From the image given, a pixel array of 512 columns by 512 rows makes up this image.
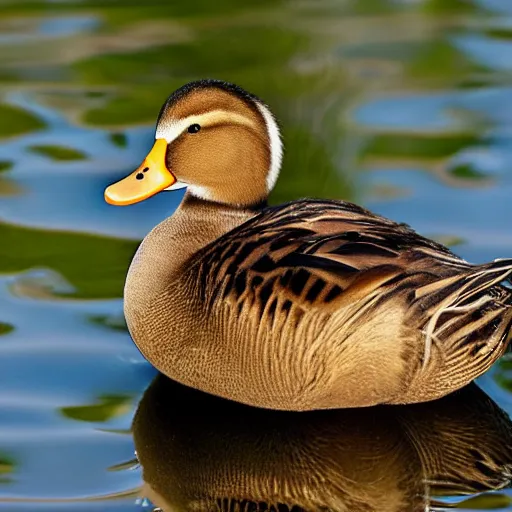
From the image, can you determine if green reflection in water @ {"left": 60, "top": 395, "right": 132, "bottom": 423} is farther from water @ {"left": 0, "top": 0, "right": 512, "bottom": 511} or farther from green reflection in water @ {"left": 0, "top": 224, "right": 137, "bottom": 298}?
green reflection in water @ {"left": 0, "top": 224, "right": 137, "bottom": 298}

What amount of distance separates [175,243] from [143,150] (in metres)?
3.11

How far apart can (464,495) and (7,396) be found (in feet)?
8.25

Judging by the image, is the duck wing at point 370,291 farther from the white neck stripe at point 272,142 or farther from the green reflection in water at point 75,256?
the green reflection in water at point 75,256

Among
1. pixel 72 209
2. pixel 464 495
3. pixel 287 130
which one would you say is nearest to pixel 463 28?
pixel 287 130

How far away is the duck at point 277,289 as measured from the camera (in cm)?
666

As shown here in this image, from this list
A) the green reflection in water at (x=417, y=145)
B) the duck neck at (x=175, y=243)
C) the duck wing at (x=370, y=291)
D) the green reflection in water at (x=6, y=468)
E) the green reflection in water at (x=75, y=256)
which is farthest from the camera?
the green reflection in water at (x=417, y=145)

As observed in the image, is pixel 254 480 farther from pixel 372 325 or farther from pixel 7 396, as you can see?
pixel 7 396

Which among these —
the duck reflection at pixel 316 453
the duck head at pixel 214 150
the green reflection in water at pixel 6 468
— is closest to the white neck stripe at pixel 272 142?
the duck head at pixel 214 150

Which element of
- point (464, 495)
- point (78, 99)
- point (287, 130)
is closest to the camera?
point (464, 495)

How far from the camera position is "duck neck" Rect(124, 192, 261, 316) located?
718 cm

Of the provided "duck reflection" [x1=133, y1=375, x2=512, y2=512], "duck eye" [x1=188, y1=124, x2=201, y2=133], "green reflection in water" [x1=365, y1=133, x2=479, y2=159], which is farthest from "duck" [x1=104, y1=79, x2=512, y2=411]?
"green reflection in water" [x1=365, y1=133, x2=479, y2=159]

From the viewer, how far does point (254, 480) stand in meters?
6.39

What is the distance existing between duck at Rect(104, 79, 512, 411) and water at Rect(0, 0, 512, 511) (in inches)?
11.8

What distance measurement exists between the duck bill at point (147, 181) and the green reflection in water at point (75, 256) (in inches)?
38.6
